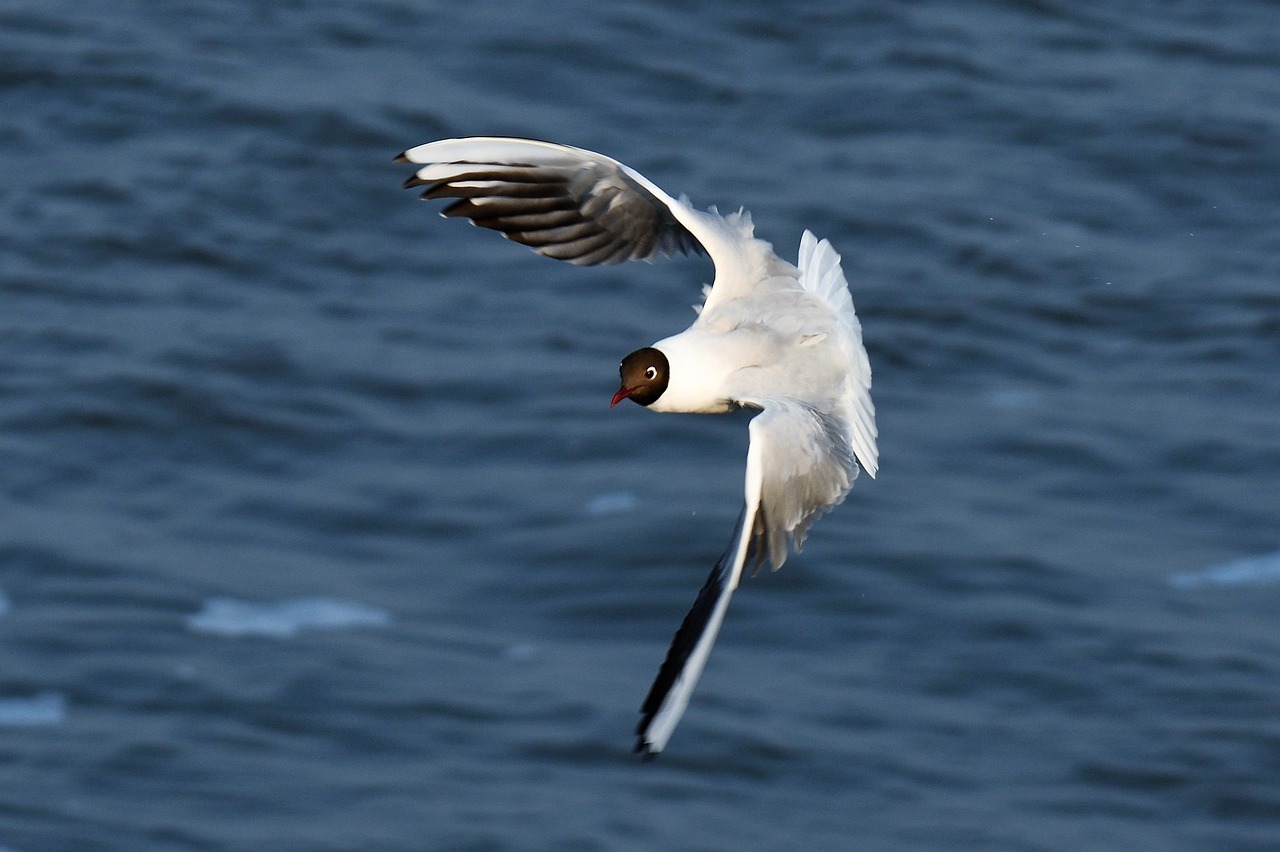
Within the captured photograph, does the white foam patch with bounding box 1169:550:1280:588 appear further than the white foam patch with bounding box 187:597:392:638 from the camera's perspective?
Yes

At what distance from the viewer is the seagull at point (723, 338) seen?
5305 millimetres

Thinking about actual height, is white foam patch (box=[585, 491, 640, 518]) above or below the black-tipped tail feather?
below

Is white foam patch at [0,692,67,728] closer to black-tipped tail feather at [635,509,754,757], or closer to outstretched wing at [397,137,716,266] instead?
outstretched wing at [397,137,716,266]

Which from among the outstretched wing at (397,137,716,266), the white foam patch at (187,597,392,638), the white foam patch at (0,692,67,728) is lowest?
the white foam patch at (0,692,67,728)

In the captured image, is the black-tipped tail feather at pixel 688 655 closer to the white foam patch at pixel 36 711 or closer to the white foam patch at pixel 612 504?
the white foam patch at pixel 36 711

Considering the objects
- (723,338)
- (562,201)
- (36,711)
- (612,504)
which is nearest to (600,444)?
(612,504)

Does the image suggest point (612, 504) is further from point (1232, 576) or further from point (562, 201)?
point (562, 201)

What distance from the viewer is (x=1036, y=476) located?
563 inches

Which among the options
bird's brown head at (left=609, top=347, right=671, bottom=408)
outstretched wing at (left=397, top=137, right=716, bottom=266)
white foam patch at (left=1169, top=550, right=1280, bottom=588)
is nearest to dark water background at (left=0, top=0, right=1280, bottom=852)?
white foam patch at (left=1169, top=550, right=1280, bottom=588)

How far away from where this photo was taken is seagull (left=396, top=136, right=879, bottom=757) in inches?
209

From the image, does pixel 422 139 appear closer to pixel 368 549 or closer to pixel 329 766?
pixel 368 549

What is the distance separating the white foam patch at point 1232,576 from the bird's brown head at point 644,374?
8657 millimetres

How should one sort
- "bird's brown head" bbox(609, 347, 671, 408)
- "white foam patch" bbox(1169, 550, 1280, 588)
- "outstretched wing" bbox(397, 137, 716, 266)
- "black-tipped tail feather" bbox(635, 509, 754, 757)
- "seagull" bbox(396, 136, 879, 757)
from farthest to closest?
"white foam patch" bbox(1169, 550, 1280, 588)
"outstretched wing" bbox(397, 137, 716, 266)
"bird's brown head" bbox(609, 347, 671, 408)
"seagull" bbox(396, 136, 879, 757)
"black-tipped tail feather" bbox(635, 509, 754, 757)

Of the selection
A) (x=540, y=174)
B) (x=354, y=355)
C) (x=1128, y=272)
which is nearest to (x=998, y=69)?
(x=1128, y=272)
